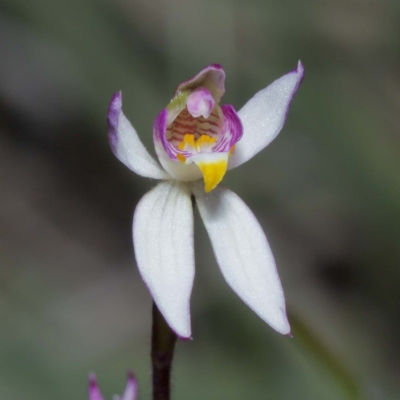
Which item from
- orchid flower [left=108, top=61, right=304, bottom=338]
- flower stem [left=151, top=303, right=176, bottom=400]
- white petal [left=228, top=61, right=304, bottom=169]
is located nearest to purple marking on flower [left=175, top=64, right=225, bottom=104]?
orchid flower [left=108, top=61, right=304, bottom=338]

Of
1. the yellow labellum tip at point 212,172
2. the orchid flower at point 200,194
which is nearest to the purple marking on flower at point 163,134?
the orchid flower at point 200,194

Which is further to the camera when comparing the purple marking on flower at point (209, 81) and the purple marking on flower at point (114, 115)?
the purple marking on flower at point (209, 81)

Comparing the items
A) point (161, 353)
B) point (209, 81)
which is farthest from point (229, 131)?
point (161, 353)

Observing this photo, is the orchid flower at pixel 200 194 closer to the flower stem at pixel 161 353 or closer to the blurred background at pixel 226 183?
the flower stem at pixel 161 353

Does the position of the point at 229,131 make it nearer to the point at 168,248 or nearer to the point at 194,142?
the point at 194,142

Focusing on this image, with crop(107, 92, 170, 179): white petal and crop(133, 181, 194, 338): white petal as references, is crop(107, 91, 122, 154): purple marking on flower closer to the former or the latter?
crop(107, 92, 170, 179): white petal

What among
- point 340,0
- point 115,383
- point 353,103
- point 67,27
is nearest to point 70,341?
point 115,383
